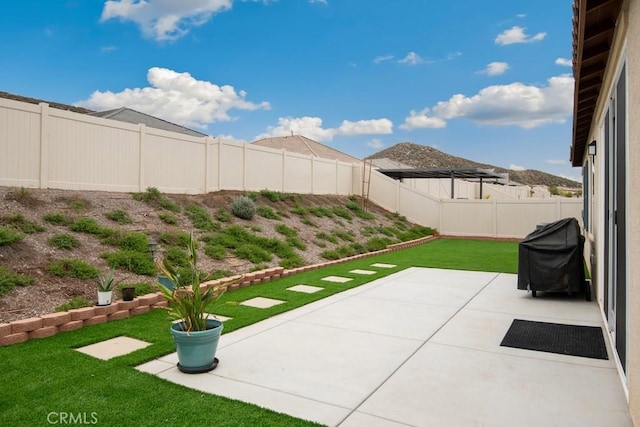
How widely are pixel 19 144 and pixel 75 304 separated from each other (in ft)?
15.7

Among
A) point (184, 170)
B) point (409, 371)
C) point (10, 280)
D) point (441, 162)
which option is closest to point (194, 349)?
point (409, 371)

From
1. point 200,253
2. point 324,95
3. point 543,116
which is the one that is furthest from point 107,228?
point 543,116

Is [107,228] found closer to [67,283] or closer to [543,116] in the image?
[67,283]

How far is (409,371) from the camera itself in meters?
3.59

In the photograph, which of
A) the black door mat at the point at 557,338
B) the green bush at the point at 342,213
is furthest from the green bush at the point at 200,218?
the black door mat at the point at 557,338

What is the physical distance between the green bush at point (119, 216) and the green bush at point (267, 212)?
429cm

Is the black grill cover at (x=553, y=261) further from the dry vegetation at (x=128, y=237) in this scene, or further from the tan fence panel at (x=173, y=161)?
the tan fence panel at (x=173, y=161)

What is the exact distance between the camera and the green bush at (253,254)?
8.83m

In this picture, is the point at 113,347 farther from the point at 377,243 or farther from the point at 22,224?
the point at 377,243

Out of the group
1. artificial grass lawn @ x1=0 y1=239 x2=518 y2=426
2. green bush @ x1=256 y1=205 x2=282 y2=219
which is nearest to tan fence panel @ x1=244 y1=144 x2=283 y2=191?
green bush @ x1=256 y1=205 x2=282 y2=219

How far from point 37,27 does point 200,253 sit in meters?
8.83

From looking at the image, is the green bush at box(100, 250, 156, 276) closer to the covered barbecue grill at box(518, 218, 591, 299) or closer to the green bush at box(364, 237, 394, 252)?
the covered barbecue grill at box(518, 218, 591, 299)

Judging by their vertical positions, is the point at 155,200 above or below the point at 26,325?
above

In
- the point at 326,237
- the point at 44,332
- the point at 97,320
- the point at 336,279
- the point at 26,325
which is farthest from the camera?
the point at 326,237
